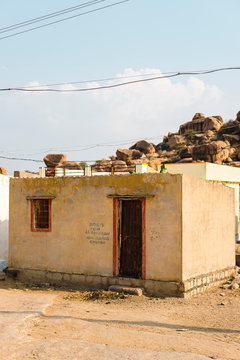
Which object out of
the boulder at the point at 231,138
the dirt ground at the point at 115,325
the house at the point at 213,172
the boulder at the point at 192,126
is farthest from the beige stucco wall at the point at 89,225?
the boulder at the point at 192,126

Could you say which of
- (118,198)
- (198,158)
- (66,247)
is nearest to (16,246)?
(66,247)

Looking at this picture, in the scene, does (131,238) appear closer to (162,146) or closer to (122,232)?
(122,232)

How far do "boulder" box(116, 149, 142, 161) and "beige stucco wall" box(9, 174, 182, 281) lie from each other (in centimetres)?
3650

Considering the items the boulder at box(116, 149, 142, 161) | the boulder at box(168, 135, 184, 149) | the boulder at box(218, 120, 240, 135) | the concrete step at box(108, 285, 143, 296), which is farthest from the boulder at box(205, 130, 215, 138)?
the concrete step at box(108, 285, 143, 296)

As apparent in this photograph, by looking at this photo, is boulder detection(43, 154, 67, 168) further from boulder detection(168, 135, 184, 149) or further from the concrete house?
the concrete house

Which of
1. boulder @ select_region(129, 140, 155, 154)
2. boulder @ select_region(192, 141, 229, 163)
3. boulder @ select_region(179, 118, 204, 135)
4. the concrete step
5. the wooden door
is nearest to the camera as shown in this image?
the concrete step

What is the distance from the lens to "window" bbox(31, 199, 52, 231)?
13445mm

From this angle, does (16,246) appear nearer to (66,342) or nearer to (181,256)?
(181,256)

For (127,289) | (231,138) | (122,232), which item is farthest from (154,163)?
(127,289)

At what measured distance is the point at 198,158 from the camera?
40.2 meters

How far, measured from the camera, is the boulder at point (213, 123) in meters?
57.0

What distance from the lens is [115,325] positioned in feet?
27.8

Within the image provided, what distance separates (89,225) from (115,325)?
4510 millimetres

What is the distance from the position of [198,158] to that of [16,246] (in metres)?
28.7
